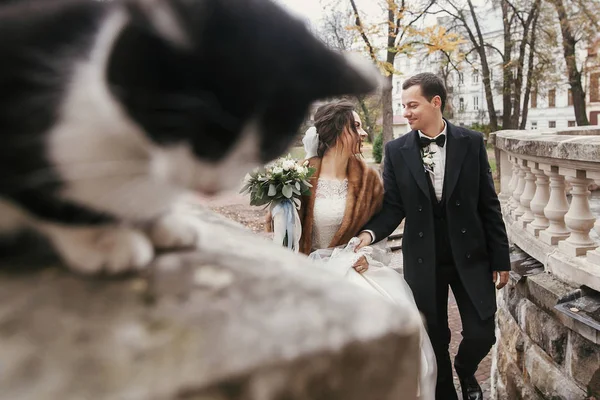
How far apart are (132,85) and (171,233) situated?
28 centimetres

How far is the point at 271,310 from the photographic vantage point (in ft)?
2.13

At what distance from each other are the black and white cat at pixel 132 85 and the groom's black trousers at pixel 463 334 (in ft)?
8.71

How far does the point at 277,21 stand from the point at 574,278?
2.80 m

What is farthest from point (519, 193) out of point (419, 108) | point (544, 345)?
point (419, 108)

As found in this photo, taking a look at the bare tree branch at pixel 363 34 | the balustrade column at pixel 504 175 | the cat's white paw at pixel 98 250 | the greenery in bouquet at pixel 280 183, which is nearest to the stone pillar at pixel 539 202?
the balustrade column at pixel 504 175

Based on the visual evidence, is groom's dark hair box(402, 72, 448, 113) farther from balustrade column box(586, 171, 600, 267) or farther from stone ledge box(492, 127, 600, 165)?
balustrade column box(586, 171, 600, 267)

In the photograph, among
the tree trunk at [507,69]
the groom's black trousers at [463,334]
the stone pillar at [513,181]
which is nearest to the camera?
the groom's black trousers at [463,334]

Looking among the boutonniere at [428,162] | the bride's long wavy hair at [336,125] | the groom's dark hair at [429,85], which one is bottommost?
the boutonniere at [428,162]

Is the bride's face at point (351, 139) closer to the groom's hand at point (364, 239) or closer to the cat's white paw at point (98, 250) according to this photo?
the groom's hand at point (364, 239)

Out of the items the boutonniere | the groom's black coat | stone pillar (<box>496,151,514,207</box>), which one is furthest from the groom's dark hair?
stone pillar (<box>496,151,514,207</box>)

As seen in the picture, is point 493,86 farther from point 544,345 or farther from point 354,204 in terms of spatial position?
point 354,204

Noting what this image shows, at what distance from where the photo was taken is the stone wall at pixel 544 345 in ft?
9.09

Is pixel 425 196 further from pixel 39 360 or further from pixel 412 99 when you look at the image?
pixel 39 360

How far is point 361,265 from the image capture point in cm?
276
